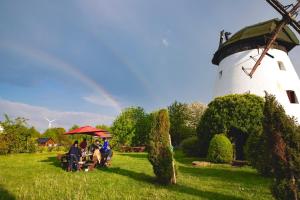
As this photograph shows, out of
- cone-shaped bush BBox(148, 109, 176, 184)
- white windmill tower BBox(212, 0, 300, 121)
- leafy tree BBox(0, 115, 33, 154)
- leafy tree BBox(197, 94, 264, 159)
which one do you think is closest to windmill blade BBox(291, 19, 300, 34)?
white windmill tower BBox(212, 0, 300, 121)

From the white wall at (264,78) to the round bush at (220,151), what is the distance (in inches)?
306

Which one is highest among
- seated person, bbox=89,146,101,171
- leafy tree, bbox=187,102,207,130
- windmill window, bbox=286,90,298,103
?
leafy tree, bbox=187,102,207,130

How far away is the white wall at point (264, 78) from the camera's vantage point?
2273cm

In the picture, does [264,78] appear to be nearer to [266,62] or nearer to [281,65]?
[266,62]

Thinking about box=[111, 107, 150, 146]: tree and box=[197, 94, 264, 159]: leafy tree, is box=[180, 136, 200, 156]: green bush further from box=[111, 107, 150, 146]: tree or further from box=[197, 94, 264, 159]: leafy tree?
box=[111, 107, 150, 146]: tree

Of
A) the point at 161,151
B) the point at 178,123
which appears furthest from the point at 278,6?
the point at 178,123

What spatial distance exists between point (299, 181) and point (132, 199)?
14.6 feet

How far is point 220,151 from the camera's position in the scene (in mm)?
17609

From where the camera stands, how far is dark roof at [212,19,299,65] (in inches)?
975

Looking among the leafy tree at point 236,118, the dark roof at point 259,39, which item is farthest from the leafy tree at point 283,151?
the dark roof at point 259,39

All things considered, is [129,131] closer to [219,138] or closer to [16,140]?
[16,140]

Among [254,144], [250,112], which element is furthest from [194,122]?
[254,144]

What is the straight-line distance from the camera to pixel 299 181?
20.0 ft

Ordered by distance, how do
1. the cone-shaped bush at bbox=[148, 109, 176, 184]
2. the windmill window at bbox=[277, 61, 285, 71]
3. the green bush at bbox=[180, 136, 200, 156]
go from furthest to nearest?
the windmill window at bbox=[277, 61, 285, 71] < the green bush at bbox=[180, 136, 200, 156] < the cone-shaped bush at bbox=[148, 109, 176, 184]
